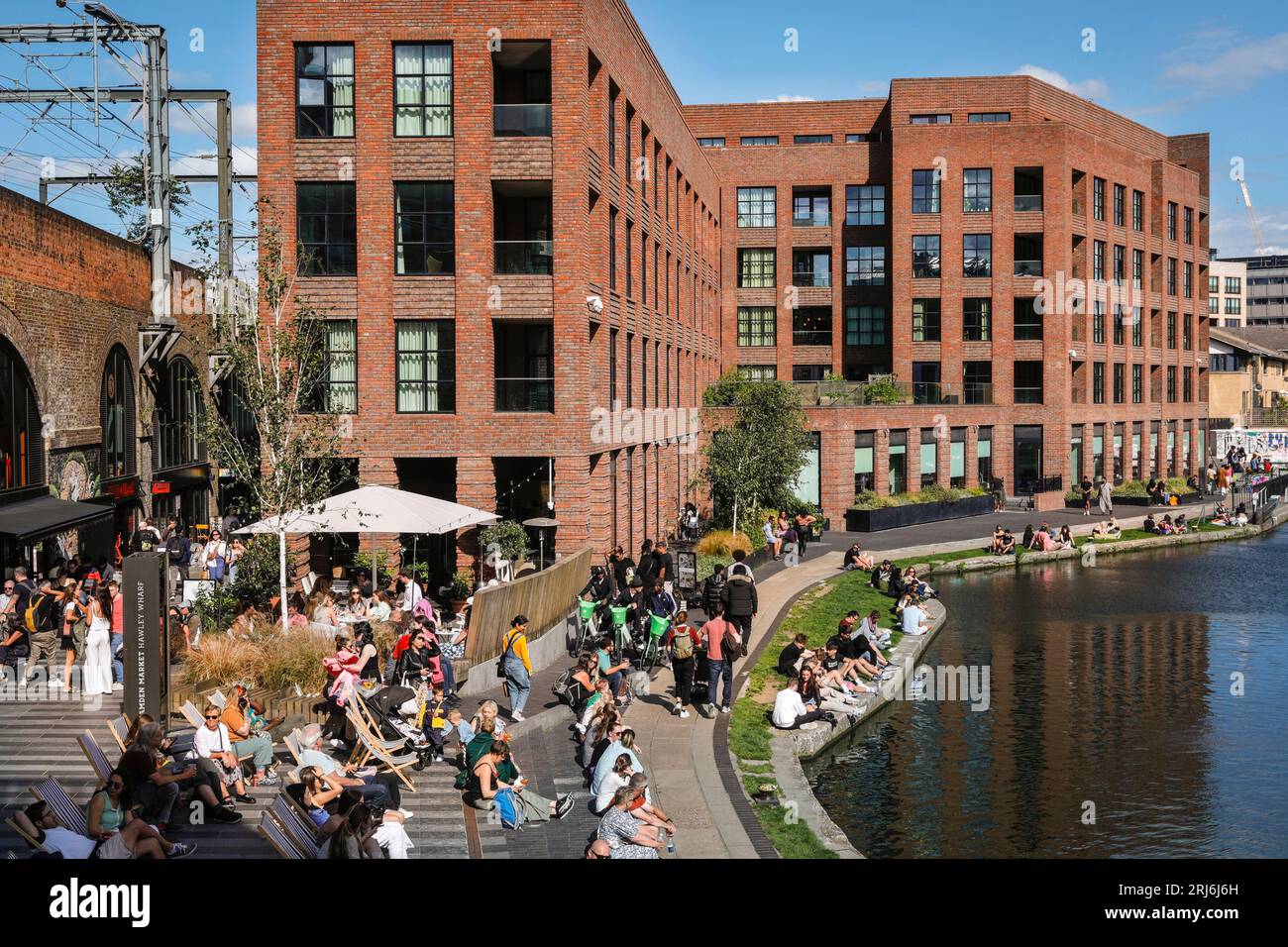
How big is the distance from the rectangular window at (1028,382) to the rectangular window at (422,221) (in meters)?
40.8

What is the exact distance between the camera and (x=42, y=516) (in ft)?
86.0

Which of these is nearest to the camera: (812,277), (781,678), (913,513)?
(781,678)

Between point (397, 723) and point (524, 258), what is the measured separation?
15.5m

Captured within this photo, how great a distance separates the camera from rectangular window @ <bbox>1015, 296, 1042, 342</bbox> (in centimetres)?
6150

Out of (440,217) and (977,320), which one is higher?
(977,320)

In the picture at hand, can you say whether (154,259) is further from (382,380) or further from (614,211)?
(614,211)

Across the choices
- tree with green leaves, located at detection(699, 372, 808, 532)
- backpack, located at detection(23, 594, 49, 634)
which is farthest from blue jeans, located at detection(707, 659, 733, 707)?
tree with green leaves, located at detection(699, 372, 808, 532)

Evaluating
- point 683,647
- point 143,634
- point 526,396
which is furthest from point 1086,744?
point 143,634

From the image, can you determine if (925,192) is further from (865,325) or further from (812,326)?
(812,326)

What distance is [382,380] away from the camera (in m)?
28.7

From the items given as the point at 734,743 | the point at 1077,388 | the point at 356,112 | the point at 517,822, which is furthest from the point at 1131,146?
the point at 517,822

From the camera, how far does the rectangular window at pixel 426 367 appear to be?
2892 cm

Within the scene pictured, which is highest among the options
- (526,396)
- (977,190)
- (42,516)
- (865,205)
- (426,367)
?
(865,205)

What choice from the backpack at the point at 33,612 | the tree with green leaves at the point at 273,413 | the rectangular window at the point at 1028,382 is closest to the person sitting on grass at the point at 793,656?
the tree with green leaves at the point at 273,413
